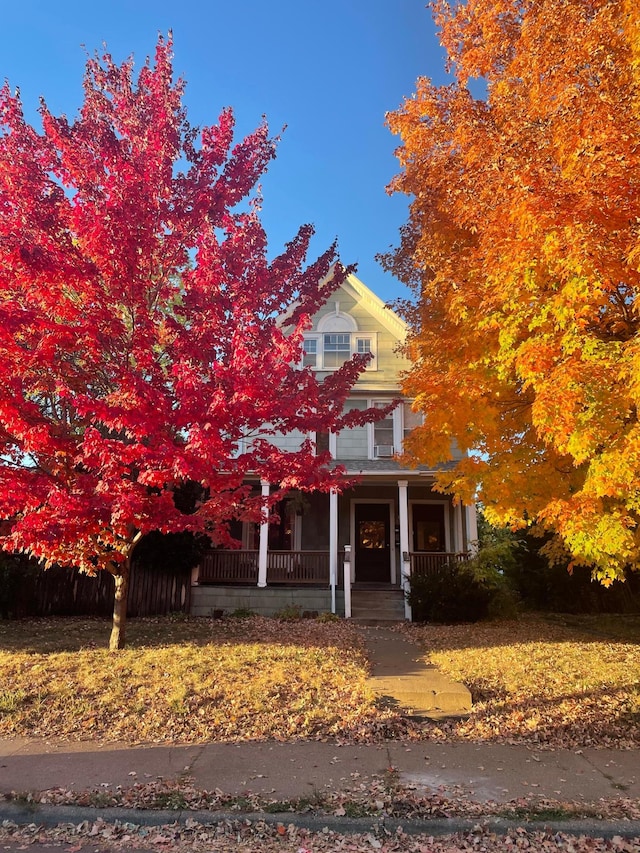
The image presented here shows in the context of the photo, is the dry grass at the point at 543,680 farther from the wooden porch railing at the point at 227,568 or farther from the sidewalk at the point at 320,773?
the wooden porch railing at the point at 227,568

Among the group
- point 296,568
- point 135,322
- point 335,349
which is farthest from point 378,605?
point 135,322

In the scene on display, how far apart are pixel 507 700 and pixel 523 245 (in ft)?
17.5

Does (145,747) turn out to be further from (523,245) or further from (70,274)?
(523,245)

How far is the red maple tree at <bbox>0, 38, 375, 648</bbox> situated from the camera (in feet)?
21.4

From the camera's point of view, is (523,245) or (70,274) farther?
(70,274)

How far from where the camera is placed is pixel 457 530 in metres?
18.9

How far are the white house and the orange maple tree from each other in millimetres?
7713

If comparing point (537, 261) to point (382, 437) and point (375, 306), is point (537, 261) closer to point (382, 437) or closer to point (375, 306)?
point (382, 437)

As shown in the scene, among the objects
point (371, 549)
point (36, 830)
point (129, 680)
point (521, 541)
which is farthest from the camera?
point (371, 549)

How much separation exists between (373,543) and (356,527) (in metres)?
0.78

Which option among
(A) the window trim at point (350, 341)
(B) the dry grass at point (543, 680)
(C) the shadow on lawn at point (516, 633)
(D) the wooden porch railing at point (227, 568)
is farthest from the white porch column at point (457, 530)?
(D) the wooden porch railing at point (227, 568)

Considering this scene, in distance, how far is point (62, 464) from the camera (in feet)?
25.6

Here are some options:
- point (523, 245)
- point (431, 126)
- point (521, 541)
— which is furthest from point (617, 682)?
point (521, 541)

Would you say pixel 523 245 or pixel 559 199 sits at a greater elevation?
pixel 559 199
